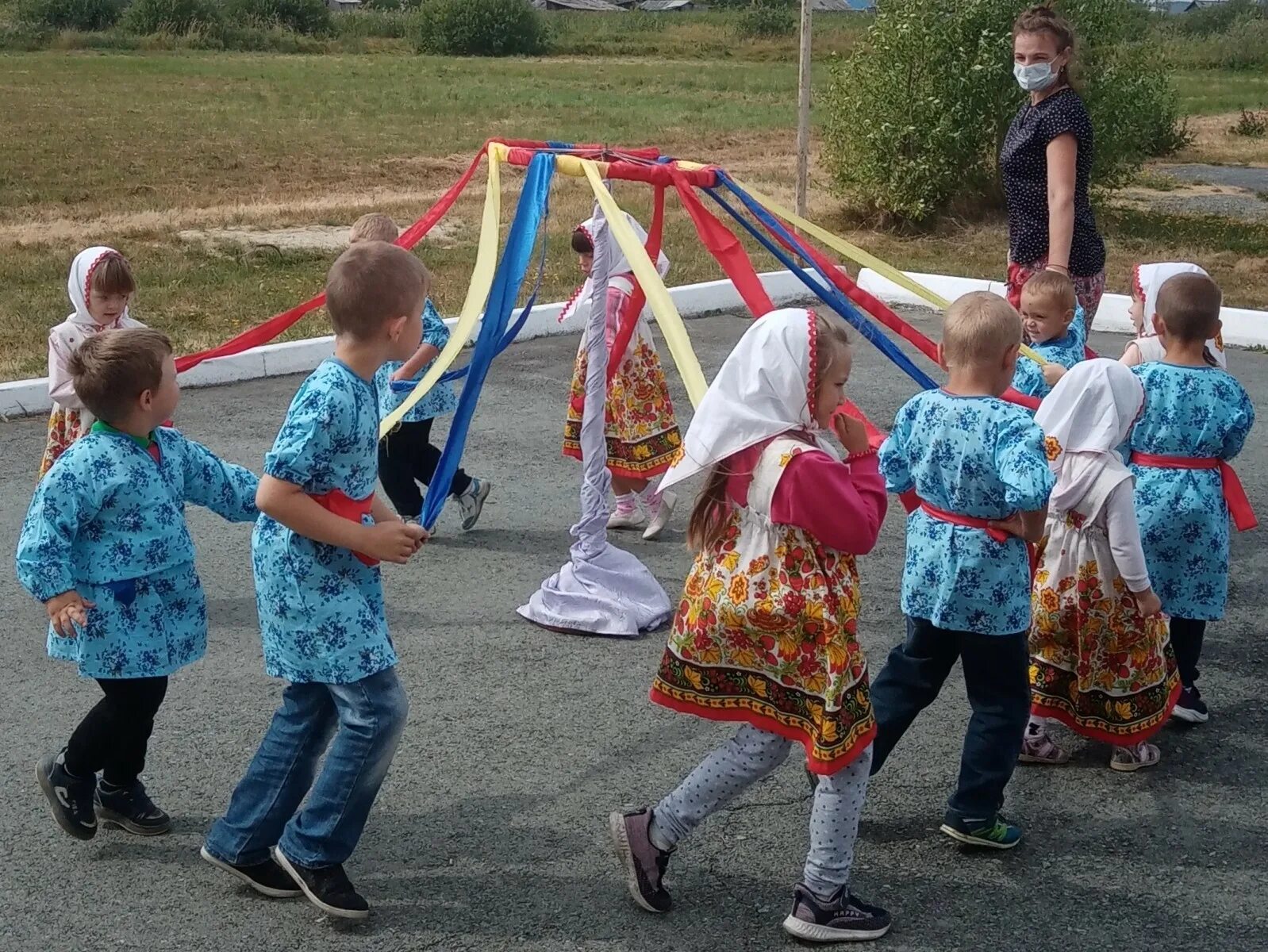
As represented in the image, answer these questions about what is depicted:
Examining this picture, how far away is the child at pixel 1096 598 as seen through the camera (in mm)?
3771

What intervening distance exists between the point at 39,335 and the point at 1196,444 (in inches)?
297

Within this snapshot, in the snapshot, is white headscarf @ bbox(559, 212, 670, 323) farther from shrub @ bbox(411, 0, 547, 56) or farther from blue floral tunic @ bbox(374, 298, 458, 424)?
shrub @ bbox(411, 0, 547, 56)

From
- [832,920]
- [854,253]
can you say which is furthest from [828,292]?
[832,920]

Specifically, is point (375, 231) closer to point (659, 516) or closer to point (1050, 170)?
point (659, 516)

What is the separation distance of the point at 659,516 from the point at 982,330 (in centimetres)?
292

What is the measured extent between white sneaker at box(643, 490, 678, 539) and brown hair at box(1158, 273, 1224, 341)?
94.5 inches

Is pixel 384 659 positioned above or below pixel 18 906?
above

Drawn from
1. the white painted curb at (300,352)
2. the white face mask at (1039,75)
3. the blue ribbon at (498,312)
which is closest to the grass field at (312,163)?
the white painted curb at (300,352)

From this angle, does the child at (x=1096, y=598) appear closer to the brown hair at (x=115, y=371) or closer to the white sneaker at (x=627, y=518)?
the brown hair at (x=115, y=371)

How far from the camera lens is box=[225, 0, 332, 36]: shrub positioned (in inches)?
1737

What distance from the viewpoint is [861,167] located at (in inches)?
549

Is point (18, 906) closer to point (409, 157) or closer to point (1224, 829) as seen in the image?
point (1224, 829)

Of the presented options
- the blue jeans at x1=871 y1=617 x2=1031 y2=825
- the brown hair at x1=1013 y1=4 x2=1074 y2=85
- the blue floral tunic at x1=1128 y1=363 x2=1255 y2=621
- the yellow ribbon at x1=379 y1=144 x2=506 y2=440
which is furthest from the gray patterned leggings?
the brown hair at x1=1013 y1=4 x2=1074 y2=85

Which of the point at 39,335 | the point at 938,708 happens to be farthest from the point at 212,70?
the point at 938,708
